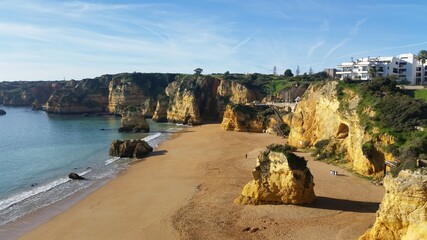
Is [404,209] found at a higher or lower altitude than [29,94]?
lower

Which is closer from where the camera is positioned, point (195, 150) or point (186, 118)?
point (195, 150)

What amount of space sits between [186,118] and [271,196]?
58.8 m

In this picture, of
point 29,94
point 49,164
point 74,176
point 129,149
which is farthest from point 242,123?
point 29,94

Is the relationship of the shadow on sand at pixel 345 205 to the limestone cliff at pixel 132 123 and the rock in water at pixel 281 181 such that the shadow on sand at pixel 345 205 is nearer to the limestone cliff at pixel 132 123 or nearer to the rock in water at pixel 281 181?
the rock in water at pixel 281 181

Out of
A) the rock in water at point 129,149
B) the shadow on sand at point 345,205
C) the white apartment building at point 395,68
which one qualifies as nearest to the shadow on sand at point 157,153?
the rock in water at point 129,149

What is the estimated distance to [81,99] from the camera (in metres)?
106

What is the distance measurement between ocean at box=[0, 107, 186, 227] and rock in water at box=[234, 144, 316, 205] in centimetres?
1417

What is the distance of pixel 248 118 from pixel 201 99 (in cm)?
2253

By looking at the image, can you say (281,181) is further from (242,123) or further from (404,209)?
(242,123)

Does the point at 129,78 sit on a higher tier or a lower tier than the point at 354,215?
higher

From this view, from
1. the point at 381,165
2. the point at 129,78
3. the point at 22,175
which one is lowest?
the point at 22,175

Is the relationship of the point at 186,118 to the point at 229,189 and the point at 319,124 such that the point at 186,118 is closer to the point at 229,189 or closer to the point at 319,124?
the point at 319,124

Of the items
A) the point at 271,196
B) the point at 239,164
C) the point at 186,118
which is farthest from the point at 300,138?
the point at 186,118

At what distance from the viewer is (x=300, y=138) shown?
1718 inches
